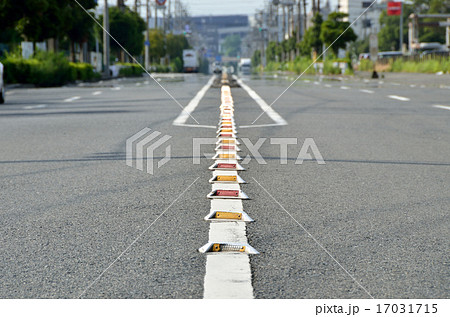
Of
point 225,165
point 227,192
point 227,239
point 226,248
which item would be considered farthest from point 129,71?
point 226,248

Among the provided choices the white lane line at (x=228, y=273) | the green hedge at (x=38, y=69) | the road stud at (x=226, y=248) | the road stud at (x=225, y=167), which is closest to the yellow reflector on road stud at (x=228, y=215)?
the white lane line at (x=228, y=273)

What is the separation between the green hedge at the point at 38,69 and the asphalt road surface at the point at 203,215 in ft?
74.6

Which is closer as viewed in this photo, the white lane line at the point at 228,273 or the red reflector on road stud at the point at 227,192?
the white lane line at the point at 228,273

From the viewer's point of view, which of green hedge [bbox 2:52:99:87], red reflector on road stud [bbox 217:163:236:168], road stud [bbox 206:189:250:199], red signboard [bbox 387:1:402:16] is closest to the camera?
road stud [bbox 206:189:250:199]

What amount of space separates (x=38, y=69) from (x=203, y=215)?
28.5 metres

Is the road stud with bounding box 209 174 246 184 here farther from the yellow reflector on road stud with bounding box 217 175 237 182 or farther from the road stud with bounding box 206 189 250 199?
the road stud with bounding box 206 189 250 199

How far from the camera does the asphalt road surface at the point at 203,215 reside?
331cm

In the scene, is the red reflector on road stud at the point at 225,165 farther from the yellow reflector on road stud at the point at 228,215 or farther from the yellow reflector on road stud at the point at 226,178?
the yellow reflector on road stud at the point at 228,215

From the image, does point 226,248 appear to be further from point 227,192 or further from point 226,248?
point 227,192

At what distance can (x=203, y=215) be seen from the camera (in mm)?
4684

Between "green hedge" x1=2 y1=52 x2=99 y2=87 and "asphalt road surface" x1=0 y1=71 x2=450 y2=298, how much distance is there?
22.7m

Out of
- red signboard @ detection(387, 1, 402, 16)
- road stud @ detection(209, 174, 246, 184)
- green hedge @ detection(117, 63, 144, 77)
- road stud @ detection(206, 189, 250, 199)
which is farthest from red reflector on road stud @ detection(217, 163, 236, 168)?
red signboard @ detection(387, 1, 402, 16)

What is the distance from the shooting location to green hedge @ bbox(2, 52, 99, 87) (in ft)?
103
